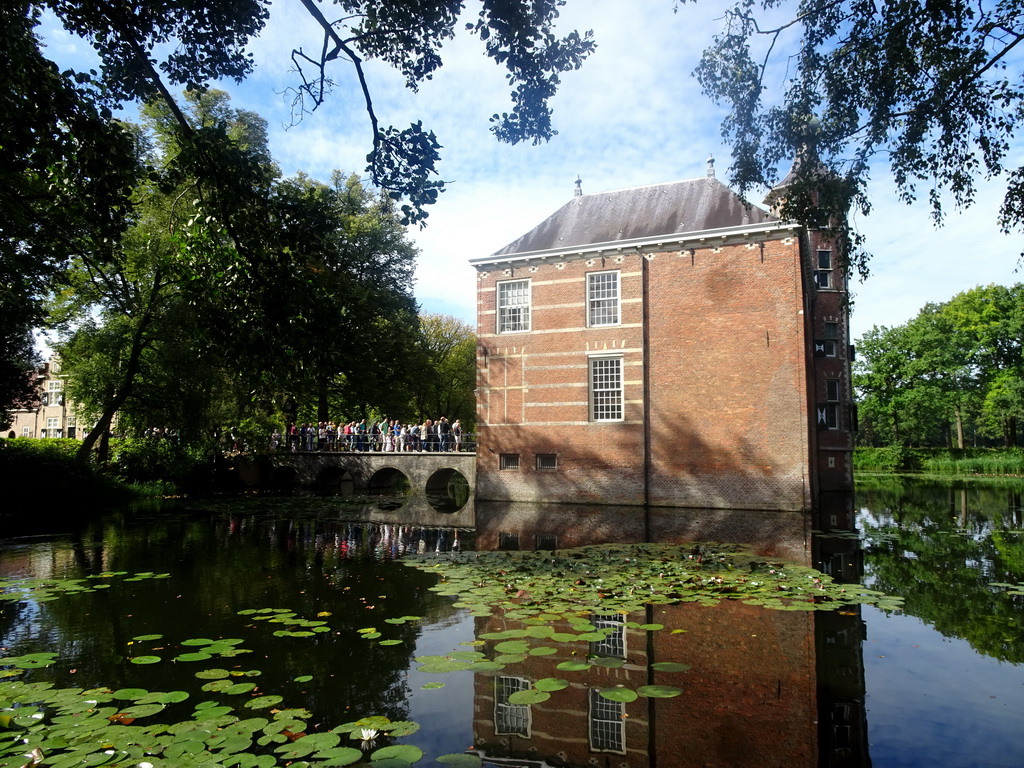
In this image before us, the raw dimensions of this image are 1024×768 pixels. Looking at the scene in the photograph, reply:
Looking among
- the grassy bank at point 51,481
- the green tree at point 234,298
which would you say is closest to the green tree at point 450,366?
the green tree at point 234,298

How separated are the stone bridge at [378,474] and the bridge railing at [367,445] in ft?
0.90

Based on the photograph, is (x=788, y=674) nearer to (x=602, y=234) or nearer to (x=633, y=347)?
(x=633, y=347)

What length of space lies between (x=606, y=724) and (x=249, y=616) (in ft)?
14.0

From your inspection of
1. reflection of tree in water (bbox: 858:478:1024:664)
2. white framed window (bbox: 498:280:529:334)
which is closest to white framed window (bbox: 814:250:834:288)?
reflection of tree in water (bbox: 858:478:1024:664)

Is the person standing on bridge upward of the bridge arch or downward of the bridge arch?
upward

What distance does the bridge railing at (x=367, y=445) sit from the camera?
25516 mm

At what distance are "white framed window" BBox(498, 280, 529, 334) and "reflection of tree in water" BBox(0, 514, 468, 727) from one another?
1013 cm

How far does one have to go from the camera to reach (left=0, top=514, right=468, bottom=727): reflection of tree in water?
477 cm

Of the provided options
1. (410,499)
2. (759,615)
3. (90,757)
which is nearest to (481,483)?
(410,499)

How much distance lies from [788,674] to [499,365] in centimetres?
1728

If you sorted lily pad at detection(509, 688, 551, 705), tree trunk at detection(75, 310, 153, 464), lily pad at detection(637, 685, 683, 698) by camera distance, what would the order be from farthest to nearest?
tree trunk at detection(75, 310, 153, 464)
lily pad at detection(637, 685, 683, 698)
lily pad at detection(509, 688, 551, 705)

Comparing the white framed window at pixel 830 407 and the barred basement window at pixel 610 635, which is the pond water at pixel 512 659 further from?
the white framed window at pixel 830 407

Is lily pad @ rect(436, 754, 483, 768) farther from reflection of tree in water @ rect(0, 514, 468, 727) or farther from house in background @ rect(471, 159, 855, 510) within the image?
house in background @ rect(471, 159, 855, 510)

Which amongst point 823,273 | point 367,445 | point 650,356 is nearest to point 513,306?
point 650,356
